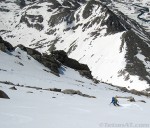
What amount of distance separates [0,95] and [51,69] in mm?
43823

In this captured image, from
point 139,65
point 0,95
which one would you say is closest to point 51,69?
point 0,95

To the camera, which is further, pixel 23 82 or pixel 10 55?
pixel 10 55

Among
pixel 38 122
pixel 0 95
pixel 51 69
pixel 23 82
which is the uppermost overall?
pixel 38 122

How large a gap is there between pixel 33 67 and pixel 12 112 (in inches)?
1679

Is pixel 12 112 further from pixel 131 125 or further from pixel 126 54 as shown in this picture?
pixel 126 54

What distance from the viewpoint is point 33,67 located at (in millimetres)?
58188

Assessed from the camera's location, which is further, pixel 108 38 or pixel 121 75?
pixel 108 38

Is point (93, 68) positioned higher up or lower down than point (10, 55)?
lower down

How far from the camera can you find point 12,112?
15.8m

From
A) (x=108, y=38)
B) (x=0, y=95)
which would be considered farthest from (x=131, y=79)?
(x=0, y=95)

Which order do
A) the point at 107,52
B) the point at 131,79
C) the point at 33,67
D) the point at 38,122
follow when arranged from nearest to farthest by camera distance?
the point at 38,122
the point at 33,67
the point at 131,79
the point at 107,52

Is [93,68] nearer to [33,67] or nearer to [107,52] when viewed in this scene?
[107,52]

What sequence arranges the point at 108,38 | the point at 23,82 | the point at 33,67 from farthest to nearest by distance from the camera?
the point at 108,38 → the point at 33,67 → the point at 23,82

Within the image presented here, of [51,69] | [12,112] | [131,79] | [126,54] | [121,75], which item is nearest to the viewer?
[12,112]
